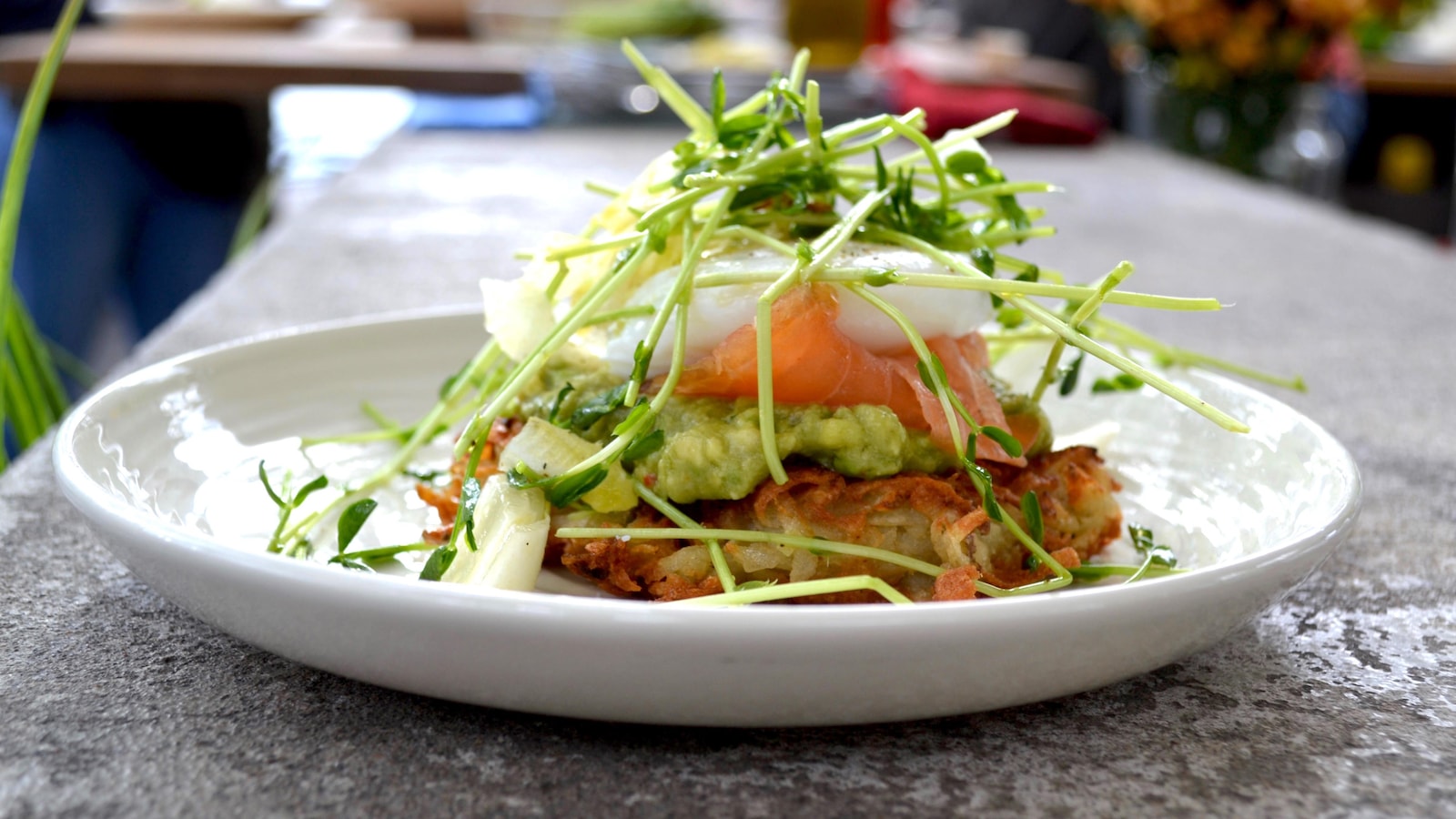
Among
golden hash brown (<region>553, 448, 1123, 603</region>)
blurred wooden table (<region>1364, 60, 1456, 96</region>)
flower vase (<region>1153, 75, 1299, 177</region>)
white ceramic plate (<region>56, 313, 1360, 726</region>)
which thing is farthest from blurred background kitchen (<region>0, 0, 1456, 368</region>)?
white ceramic plate (<region>56, 313, 1360, 726</region>)

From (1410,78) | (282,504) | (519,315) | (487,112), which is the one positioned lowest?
Answer: (487,112)

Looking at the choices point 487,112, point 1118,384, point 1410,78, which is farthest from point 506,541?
point 1410,78

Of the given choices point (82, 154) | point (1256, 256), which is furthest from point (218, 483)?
point (82, 154)

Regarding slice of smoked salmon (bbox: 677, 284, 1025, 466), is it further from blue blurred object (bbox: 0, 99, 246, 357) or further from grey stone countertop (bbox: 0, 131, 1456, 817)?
blue blurred object (bbox: 0, 99, 246, 357)

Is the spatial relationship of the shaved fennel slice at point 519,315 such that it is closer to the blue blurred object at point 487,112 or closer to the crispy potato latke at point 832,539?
the crispy potato latke at point 832,539

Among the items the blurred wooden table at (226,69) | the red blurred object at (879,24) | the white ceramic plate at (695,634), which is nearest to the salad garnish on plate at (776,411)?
the white ceramic plate at (695,634)

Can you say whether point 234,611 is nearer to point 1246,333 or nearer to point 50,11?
point 1246,333

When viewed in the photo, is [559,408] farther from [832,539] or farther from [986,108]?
[986,108]
